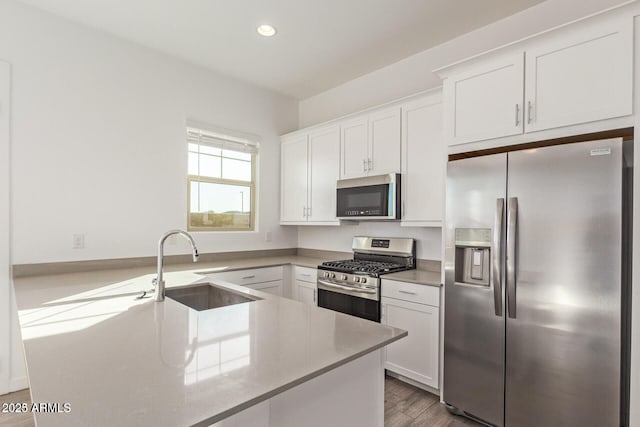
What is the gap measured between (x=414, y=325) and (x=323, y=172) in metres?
1.85

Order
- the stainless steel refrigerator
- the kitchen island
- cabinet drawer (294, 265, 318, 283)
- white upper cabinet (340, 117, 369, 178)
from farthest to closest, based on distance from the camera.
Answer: cabinet drawer (294, 265, 318, 283) < white upper cabinet (340, 117, 369, 178) < the stainless steel refrigerator < the kitchen island

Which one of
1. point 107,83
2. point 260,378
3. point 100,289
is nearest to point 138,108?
point 107,83

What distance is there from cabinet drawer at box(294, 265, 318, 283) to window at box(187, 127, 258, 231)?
34.9 inches

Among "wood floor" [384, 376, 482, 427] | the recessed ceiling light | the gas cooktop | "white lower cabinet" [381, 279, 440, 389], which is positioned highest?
the recessed ceiling light

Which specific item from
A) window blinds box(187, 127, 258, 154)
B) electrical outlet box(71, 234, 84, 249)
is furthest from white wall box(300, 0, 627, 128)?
electrical outlet box(71, 234, 84, 249)

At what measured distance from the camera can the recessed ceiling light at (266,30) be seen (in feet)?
9.00

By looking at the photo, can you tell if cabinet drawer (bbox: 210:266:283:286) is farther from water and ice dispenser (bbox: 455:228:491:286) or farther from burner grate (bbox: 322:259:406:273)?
water and ice dispenser (bbox: 455:228:491:286)

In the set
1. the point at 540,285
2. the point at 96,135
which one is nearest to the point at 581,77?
the point at 540,285

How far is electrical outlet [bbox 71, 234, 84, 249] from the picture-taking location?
270 cm

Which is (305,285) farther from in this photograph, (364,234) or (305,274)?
(364,234)

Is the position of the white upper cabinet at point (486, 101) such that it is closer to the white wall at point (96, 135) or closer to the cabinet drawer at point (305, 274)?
the cabinet drawer at point (305, 274)

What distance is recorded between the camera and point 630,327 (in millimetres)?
1649

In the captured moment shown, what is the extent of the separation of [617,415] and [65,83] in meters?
4.22

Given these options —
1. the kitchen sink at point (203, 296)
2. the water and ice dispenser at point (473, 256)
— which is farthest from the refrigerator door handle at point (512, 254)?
the kitchen sink at point (203, 296)
